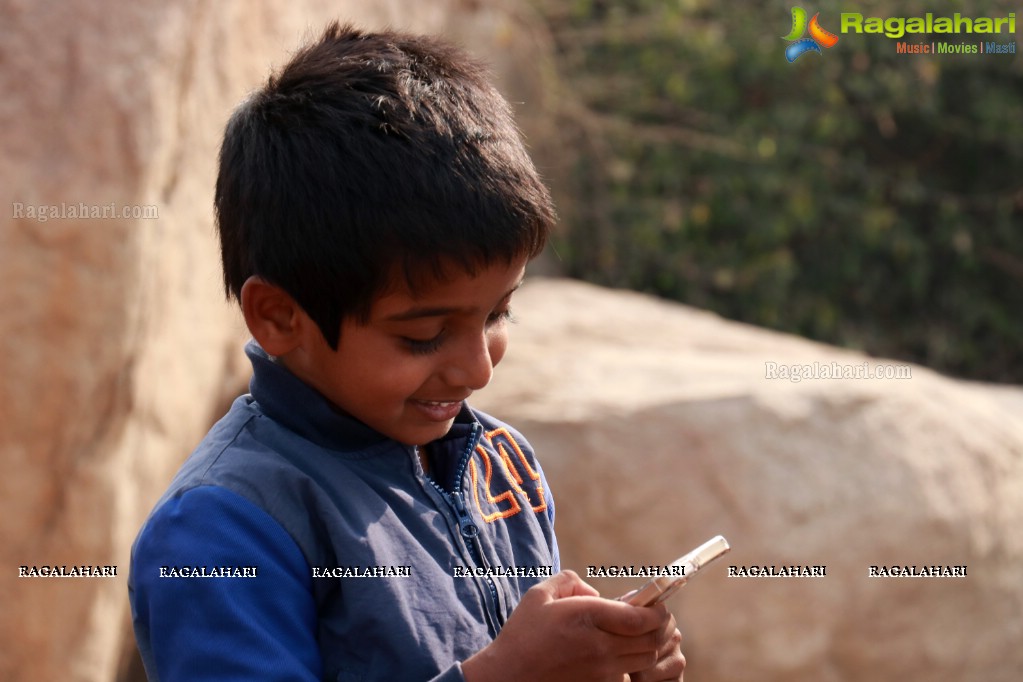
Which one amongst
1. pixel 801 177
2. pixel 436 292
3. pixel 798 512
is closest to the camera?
pixel 436 292

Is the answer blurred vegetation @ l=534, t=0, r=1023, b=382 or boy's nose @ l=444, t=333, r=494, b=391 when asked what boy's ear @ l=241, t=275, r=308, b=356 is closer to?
boy's nose @ l=444, t=333, r=494, b=391

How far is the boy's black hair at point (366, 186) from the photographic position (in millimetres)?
1300

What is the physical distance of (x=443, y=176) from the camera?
51.8 inches

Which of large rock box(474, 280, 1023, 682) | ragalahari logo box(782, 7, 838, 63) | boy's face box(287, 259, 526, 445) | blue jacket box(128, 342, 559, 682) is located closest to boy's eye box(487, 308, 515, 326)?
boy's face box(287, 259, 526, 445)

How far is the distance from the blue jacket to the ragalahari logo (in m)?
5.02

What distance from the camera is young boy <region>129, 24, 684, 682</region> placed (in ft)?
4.00

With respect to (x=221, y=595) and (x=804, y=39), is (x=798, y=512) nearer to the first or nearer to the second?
(x=221, y=595)

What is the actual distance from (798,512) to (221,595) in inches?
88.9

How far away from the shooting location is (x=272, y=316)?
4.56 ft

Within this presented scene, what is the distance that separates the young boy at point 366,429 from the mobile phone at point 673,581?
2 centimetres

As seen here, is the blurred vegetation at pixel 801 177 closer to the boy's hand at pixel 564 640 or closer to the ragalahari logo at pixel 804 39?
the ragalahari logo at pixel 804 39

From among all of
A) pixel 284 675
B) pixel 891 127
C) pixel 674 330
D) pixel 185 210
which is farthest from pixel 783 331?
pixel 284 675

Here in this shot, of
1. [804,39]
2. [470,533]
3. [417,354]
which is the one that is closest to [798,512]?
[470,533]

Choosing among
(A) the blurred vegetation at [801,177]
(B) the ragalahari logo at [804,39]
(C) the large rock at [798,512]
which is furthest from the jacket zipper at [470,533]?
(B) the ragalahari logo at [804,39]
